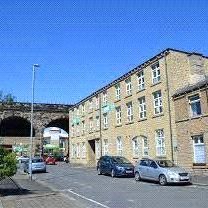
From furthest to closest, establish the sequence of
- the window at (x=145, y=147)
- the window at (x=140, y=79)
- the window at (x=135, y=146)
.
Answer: the window at (x=135, y=146), the window at (x=140, y=79), the window at (x=145, y=147)

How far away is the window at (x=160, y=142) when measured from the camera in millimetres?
32594

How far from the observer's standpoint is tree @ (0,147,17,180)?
16.6 metres

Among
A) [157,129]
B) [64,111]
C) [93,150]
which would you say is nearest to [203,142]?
[157,129]

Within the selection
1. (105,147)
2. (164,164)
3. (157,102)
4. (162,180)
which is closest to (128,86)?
(157,102)

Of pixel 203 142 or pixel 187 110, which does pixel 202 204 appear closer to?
pixel 203 142

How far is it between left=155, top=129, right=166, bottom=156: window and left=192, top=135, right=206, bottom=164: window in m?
4.14

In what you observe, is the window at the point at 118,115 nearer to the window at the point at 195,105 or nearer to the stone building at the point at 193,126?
the stone building at the point at 193,126

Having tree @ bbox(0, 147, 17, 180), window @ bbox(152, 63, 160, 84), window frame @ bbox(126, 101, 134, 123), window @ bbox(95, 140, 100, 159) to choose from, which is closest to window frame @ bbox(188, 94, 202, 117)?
window @ bbox(152, 63, 160, 84)

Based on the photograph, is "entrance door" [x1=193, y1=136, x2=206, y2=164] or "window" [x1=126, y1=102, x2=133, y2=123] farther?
"window" [x1=126, y1=102, x2=133, y2=123]

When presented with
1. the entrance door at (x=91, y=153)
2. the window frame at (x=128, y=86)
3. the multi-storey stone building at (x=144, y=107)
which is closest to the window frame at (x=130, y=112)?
the multi-storey stone building at (x=144, y=107)

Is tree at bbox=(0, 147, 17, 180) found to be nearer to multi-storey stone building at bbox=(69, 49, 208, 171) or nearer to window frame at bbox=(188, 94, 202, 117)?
window frame at bbox=(188, 94, 202, 117)

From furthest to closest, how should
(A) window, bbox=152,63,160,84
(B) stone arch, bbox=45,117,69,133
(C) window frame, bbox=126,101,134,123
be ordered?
(B) stone arch, bbox=45,117,69,133
(C) window frame, bbox=126,101,134,123
(A) window, bbox=152,63,160,84

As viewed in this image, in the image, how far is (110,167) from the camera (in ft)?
98.8

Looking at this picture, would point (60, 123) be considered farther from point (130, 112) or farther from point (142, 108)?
point (142, 108)
